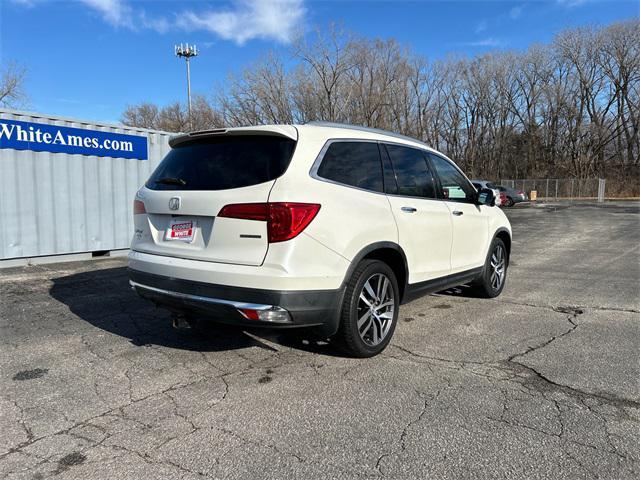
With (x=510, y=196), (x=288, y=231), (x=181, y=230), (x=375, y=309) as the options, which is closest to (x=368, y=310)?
(x=375, y=309)

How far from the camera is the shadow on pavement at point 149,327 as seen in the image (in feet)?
14.6

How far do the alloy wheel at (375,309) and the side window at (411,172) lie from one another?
0.91 metres

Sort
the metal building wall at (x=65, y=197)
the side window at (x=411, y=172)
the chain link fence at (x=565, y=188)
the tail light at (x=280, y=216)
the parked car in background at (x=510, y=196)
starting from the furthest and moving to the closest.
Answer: the chain link fence at (x=565, y=188)
the parked car in background at (x=510, y=196)
the metal building wall at (x=65, y=197)
the side window at (x=411, y=172)
the tail light at (x=280, y=216)

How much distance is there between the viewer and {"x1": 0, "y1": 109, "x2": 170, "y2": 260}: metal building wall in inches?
346

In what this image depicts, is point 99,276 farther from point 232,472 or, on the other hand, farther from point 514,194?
point 514,194

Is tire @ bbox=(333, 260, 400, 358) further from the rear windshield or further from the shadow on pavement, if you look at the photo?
the rear windshield

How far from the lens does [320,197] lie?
11.5 feet

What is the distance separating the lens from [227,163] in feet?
12.1

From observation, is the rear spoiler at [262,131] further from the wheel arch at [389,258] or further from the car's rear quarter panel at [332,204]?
the wheel arch at [389,258]

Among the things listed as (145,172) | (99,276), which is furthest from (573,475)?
(145,172)

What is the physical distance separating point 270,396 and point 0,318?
12.6 ft

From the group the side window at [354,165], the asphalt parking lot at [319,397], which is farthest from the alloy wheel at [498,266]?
the side window at [354,165]

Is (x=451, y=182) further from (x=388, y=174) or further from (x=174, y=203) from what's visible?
(x=174, y=203)

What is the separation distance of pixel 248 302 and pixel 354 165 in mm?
1512
